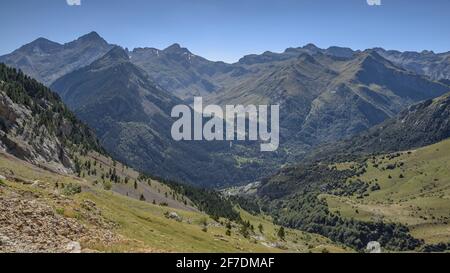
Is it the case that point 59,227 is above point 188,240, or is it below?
above

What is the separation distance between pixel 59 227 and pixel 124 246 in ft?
19.6

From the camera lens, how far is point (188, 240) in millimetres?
79375

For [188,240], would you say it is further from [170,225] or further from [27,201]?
[27,201]
